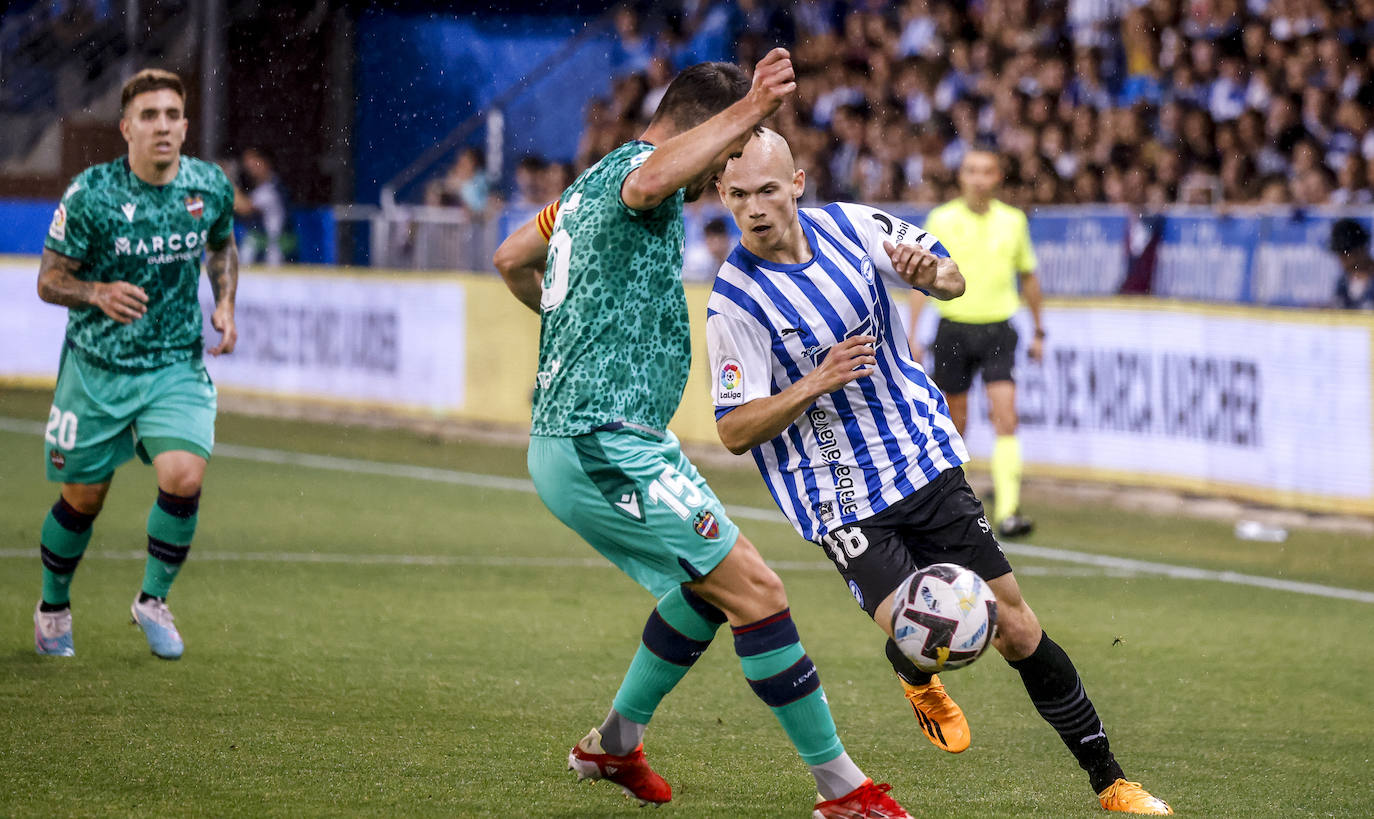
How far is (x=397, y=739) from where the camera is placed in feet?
18.5

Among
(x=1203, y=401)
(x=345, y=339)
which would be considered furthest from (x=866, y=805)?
(x=345, y=339)

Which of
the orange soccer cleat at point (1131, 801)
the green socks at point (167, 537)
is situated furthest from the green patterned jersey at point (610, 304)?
the green socks at point (167, 537)

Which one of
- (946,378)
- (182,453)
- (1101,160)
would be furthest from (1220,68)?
(182,453)

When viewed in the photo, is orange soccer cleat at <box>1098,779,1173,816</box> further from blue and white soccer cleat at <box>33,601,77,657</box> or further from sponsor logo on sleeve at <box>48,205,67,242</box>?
sponsor logo on sleeve at <box>48,205,67,242</box>

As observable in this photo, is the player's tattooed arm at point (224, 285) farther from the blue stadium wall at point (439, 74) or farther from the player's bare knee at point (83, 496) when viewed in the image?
the blue stadium wall at point (439, 74)

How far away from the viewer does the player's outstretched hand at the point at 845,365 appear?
4.56 meters

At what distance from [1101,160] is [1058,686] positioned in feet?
35.9

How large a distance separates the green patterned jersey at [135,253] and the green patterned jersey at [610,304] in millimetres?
2776

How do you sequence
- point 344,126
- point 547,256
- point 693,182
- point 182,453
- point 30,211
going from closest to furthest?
point 693,182 < point 547,256 < point 182,453 < point 30,211 < point 344,126

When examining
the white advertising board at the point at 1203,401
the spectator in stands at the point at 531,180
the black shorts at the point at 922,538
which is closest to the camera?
the black shorts at the point at 922,538

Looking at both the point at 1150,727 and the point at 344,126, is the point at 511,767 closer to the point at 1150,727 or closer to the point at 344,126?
the point at 1150,727

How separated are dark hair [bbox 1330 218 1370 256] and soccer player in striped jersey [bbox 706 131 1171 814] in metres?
7.21

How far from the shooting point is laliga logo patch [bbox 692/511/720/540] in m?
4.62

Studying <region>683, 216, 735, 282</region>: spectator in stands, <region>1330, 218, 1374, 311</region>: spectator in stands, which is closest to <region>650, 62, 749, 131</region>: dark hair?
<region>1330, 218, 1374, 311</region>: spectator in stands
